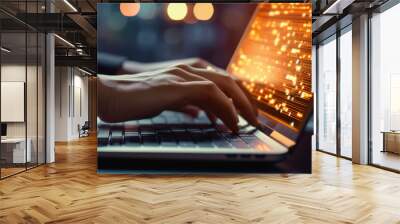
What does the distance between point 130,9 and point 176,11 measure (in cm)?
83

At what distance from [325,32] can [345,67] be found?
102cm

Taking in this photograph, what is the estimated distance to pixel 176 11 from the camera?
21.5 feet

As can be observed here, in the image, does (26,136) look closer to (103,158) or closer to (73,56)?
(103,158)

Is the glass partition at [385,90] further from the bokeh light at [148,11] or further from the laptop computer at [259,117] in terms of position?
the bokeh light at [148,11]

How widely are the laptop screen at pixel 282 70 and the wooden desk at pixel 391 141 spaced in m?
2.31

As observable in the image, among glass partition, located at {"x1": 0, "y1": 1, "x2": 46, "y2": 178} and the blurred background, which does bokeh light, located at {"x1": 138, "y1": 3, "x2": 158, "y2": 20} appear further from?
glass partition, located at {"x1": 0, "y1": 1, "x2": 46, "y2": 178}

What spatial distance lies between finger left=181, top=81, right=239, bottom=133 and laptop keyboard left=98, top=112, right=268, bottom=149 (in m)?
0.13

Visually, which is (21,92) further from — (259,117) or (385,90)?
(385,90)

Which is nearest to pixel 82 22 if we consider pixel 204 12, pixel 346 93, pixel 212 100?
pixel 204 12

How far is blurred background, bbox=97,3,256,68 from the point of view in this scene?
254 inches

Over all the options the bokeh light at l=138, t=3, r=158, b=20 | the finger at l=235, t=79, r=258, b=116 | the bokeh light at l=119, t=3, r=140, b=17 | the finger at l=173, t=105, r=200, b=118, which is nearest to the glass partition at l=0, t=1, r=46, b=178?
the bokeh light at l=119, t=3, r=140, b=17

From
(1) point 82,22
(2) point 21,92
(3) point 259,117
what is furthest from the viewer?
(1) point 82,22

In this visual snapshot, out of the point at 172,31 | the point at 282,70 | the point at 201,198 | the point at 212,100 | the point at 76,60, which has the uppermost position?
the point at 76,60

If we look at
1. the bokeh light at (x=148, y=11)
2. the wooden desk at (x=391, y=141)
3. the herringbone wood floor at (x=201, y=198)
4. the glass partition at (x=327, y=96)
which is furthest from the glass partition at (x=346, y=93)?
the bokeh light at (x=148, y=11)
